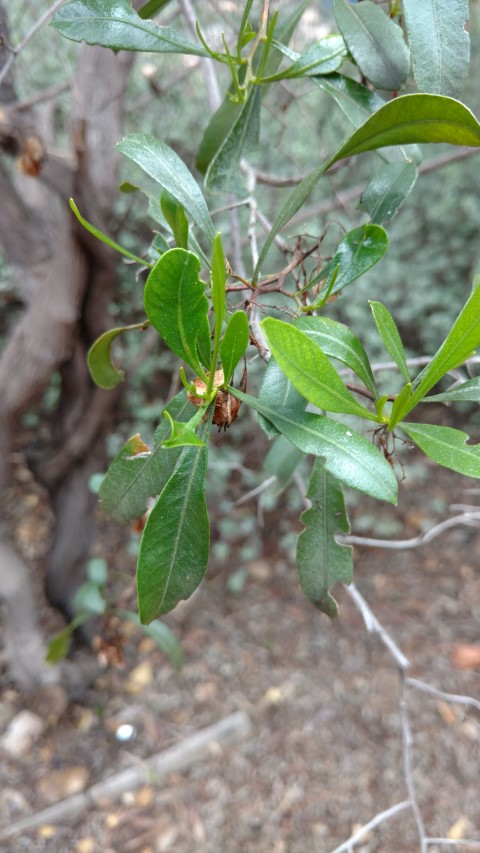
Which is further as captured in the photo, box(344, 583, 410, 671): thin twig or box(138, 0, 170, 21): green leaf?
box(344, 583, 410, 671): thin twig

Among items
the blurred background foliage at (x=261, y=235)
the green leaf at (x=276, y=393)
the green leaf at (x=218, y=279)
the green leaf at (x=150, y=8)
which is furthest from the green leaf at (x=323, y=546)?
the blurred background foliage at (x=261, y=235)

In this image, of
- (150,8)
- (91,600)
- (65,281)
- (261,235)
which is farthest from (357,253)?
(261,235)

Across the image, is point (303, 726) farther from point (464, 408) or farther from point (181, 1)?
point (181, 1)

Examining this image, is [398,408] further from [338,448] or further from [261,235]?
[261,235]

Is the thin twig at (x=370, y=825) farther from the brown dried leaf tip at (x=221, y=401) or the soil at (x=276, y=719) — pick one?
the soil at (x=276, y=719)

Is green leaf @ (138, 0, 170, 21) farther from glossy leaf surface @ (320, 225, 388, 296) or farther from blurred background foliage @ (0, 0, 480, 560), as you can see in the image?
blurred background foliage @ (0, 0, 480, 560)

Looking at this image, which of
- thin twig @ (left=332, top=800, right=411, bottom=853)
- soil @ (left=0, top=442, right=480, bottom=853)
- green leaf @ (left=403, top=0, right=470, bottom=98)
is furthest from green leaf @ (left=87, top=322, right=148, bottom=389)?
soil @ (left=0, top=442, right=480, bottom=853)

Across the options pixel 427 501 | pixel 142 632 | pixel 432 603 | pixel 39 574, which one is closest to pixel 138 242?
pixel 39 574
